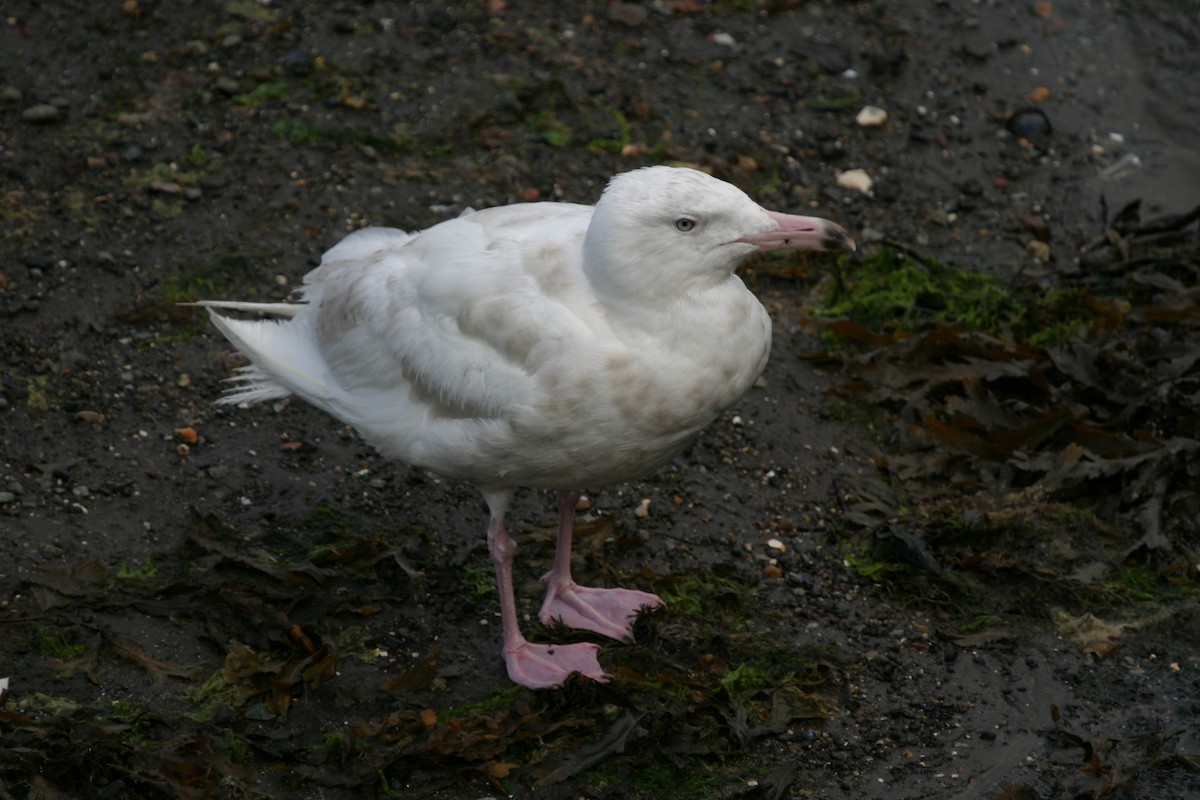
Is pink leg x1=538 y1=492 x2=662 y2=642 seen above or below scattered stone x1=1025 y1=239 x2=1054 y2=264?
below

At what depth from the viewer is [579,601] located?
5.85m

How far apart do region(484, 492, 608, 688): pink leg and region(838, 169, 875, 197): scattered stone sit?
3.77 meters

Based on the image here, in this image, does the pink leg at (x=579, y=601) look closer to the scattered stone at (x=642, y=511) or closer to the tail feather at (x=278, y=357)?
the scattered stone at (x=642, y=511)

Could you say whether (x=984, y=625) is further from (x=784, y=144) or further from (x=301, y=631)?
(x=784, y=144)

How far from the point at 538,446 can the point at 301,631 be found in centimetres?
133

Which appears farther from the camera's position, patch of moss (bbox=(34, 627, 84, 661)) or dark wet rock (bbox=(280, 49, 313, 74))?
dark wet rock (bbox=(280, 49, 313, 74))

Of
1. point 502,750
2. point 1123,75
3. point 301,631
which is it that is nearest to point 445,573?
point 301,631

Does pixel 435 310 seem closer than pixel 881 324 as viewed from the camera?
Yes

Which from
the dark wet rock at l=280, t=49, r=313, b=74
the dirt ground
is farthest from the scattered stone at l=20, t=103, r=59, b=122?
the dark wet rock at l=280, t=49, r=313, b=74

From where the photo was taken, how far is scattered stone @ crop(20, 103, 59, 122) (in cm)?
808

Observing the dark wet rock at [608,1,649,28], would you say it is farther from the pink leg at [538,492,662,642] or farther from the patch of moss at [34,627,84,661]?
the patch of moss at [34,627,84,661]

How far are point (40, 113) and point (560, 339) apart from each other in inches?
191

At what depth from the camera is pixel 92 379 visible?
21.9ft

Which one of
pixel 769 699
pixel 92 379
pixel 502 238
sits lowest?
pixel 92 379
